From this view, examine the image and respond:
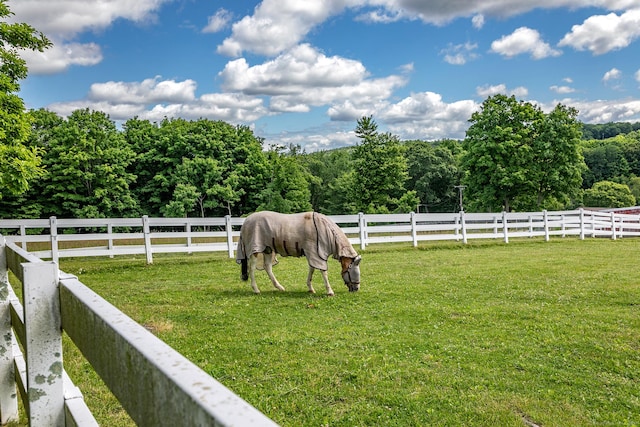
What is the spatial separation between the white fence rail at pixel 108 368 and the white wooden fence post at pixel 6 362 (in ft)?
2.23

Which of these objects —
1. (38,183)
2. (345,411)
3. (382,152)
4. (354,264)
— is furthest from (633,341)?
(382,152)

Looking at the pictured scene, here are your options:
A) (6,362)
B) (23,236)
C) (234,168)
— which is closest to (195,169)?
(234,168)

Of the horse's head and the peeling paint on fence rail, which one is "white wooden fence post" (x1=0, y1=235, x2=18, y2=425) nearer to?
the peeling paint on fence rail

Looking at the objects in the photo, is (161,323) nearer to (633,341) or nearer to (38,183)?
(633,341)

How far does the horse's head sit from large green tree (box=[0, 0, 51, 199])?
9.03 m

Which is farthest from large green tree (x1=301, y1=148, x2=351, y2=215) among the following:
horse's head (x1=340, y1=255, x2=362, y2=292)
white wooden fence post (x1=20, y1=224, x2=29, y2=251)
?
horse's head (x1=340, y1=255, x2=362, y2=292)

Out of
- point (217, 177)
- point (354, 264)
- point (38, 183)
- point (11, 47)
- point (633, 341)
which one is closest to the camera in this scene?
point (633, 341)

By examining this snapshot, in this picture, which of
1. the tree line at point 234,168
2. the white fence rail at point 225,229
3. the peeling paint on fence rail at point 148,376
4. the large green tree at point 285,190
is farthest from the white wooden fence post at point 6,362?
the large green tree at point 285,190

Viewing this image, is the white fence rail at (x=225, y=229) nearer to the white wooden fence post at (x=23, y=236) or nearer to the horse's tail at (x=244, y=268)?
the white wooden fence post at (x=23, y=236)

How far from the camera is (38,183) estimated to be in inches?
1401

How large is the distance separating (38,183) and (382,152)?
2960cm

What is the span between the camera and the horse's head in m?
8.61

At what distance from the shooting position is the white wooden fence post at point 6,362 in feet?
9.43

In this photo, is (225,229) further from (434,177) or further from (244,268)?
(434,177)
